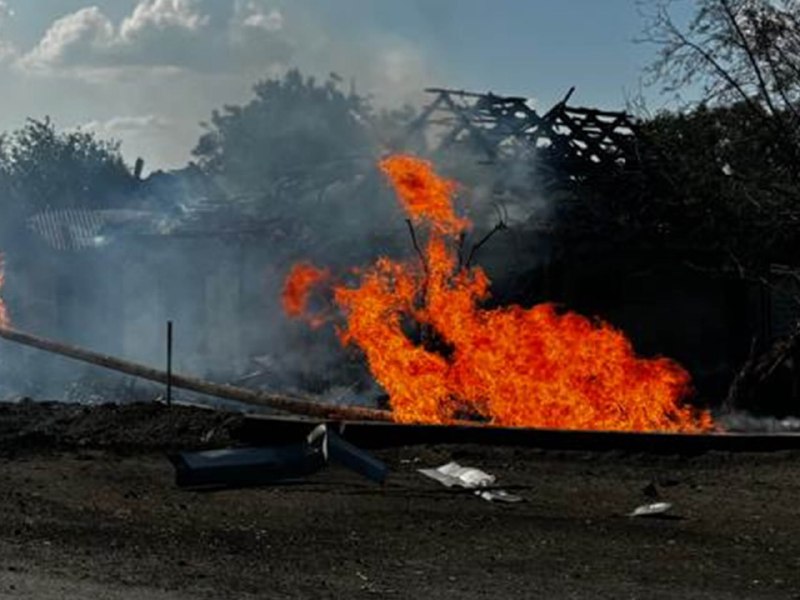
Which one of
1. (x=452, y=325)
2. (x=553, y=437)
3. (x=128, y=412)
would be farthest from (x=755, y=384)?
(x=128, y=412)

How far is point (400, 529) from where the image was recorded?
8664 mm

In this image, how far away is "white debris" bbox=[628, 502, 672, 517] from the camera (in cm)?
917

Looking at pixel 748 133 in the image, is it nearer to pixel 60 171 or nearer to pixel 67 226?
pixel 67 226

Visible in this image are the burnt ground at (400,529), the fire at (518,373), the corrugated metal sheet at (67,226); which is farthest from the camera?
the corrugated metal sheet at (67,226)

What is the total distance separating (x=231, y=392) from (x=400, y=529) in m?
7.53

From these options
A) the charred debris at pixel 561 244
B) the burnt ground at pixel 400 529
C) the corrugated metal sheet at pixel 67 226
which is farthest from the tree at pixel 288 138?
the burnt ground at pixel 400 529

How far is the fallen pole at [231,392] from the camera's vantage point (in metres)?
13.7

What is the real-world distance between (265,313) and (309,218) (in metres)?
2.28

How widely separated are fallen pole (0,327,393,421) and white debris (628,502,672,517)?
15.2 feet

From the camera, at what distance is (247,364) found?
2133 centimetres

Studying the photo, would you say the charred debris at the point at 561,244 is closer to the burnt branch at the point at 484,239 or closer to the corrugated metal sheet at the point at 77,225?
the burnt branch at the point at 484,239

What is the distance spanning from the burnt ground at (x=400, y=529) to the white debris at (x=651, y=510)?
0.13 m

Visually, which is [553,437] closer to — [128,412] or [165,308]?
[128,412]

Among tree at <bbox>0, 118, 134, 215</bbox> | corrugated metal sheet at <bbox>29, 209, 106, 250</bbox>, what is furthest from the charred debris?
tree at <bbox>0, 118, 134, 215</bbox>
